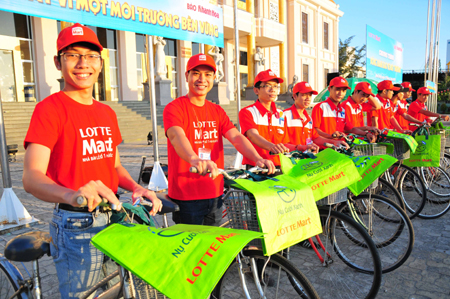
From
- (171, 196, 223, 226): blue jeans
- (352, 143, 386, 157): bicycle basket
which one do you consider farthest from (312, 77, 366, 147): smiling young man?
(171, 196, 223, 226): blue jeans

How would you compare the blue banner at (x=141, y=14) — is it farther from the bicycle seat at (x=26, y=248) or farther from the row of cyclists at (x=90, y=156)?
the bicycle seat at (x=26, y=248)

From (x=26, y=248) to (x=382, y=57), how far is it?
74.9 feet

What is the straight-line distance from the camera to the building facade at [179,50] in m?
16.2

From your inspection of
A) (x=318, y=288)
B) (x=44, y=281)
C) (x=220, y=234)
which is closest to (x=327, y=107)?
(x=318, y=288)

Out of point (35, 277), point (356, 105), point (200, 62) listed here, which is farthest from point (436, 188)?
point (35, 277)

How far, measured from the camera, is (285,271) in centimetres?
206

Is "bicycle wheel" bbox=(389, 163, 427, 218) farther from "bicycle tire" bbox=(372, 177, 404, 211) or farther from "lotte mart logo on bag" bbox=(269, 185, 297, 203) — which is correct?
"lotte mart logo on bag" bbox=(269, 185, 297, 203)

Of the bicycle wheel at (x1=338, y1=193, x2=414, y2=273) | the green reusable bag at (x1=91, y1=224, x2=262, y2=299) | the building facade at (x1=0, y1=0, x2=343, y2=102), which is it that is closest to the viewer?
the green reusable bag at (x1=91, y1=224, x2=262, y2=299)

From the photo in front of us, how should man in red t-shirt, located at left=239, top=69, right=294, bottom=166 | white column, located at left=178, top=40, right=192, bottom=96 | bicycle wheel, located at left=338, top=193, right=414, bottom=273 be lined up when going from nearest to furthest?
bicycle wheel, located at left=338, top=193, right=414, bottom=273, man in red t-shirt, located at left=239, top=69, right=294, bottom=166, white column, located at left=178, top=40, right=192, bottom=96

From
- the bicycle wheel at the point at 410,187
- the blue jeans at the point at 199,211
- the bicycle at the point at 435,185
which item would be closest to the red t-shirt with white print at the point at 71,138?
the blue jeans at the point at 199,211

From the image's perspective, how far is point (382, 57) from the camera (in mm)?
20891

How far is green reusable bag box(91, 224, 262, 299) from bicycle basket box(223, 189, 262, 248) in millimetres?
398

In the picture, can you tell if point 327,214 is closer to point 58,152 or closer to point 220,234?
point 220,234

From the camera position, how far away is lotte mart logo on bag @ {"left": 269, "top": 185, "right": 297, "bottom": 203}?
2045 millimetres
